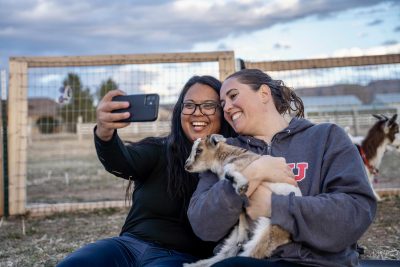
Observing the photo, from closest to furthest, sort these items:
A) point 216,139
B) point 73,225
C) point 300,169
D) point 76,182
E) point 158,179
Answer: point 300,169 → point 216,139 → point 158,179 → point 73,225 → point 76,182

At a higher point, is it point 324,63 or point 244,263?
point 324,63

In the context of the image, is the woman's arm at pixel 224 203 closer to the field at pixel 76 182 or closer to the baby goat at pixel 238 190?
the baby goat at pixel 238 190

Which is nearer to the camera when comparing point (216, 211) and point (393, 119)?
A: point (216, 211)

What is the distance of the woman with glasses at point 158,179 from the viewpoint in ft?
10.7

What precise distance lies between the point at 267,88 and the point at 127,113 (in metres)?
1.01

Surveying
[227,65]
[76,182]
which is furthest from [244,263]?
[76,182]

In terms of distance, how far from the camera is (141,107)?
10.8ft

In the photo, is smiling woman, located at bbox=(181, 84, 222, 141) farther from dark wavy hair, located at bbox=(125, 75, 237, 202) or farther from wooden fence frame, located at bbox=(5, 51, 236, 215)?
wooden fence frame, located at bbox=(5, 51, 236, 215)

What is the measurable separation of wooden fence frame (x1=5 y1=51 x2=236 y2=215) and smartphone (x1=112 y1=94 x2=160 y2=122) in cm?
511

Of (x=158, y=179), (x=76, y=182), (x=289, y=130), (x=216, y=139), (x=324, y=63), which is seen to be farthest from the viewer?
(x=76, y=182)

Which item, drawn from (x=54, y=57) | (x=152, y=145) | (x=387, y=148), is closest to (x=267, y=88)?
(x=152, y=145)

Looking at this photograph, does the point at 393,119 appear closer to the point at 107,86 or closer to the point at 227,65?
the point at 227,65

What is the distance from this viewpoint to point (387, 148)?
400 inches

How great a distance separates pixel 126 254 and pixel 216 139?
108 centimetres
